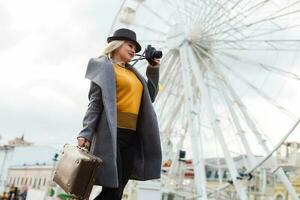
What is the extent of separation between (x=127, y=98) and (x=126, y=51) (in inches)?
12.1

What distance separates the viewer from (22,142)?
269ft

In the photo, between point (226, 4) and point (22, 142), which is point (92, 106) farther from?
point (22, 142)

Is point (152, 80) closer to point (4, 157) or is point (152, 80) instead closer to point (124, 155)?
point (124, 155)

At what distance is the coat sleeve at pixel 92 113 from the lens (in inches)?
92.4

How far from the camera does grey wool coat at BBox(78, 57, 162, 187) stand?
7.38ft

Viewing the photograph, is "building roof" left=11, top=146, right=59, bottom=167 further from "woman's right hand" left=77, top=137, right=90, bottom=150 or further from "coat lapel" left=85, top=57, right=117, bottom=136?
"woman's right hand" left=77, top=137, right=90, bottom=150

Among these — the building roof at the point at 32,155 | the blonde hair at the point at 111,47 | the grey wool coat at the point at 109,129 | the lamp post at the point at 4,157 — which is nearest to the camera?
the grey wool coat at the point at 109,129

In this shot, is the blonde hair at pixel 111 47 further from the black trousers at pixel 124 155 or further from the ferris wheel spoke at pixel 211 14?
the ferris wheel spoke at pixel 211 14

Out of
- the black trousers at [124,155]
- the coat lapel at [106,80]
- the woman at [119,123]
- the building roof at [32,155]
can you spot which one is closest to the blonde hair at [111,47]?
the woman at [119,123]

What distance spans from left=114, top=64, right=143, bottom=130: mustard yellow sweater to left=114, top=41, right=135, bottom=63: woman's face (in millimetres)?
85

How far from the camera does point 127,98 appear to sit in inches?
98.0

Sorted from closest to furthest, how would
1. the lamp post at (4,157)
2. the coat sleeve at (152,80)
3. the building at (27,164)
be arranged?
the coat sleeve at (152,80) → the building at (27,164) → the lamp post at (4,157)

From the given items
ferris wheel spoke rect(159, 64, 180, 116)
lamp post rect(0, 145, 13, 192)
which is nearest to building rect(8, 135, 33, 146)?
lamp post rect(0, 145, 13, 192)

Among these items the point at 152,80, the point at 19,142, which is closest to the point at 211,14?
the point at 152,80
